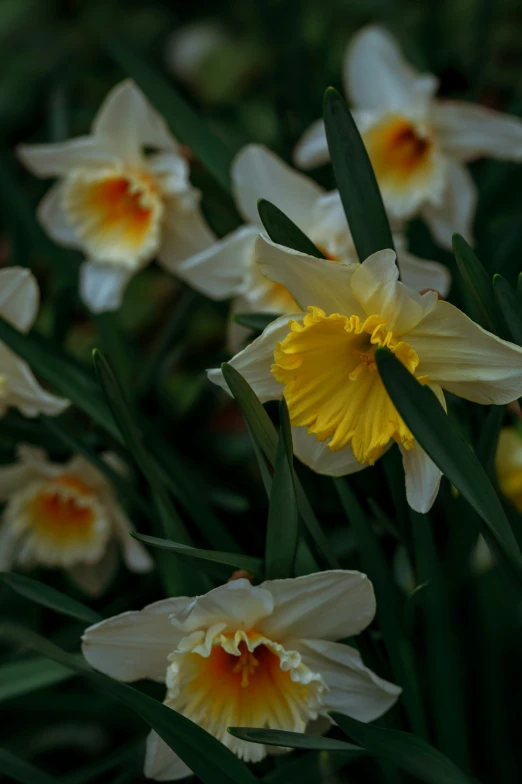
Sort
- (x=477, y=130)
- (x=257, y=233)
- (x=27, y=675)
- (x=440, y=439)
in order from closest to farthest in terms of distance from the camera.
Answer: (x=440, y=439) → (x=27, y=675) → (x=257, y=233) → (x=477, y=130)

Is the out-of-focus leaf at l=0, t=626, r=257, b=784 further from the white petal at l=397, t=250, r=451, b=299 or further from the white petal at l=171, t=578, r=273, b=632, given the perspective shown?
the white petal at l=397, t=250, r=451, b=299

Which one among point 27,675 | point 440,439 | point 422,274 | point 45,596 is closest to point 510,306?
point 440,439

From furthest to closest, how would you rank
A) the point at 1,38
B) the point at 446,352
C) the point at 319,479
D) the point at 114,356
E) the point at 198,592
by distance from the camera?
the point at 1,38 < the point at 114,356 < the point at 319,479 < the point at 198,592 < the point at 446,352

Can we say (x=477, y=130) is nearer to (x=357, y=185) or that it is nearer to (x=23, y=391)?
(x=357, y=185)

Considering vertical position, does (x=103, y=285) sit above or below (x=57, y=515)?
above

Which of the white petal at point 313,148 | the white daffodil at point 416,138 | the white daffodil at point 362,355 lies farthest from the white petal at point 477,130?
the white daffodil at point 362,355

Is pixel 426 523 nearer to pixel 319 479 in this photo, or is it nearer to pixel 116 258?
pixel 319 479

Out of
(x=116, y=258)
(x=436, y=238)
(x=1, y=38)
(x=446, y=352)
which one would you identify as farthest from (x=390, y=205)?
(x=1, y=38)
